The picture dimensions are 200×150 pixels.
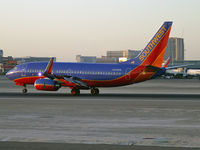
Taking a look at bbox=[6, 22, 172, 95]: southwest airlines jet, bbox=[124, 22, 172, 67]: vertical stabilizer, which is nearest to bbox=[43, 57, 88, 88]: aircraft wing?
bbox=[6, 22, 172, 95]: southwest airlines jet

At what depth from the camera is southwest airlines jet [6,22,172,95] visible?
1471 inches

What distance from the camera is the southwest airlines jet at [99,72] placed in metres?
37.4

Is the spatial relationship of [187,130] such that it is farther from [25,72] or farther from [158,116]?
[25,72]

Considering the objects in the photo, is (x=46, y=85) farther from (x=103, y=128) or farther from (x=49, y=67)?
(x=103, y=128)

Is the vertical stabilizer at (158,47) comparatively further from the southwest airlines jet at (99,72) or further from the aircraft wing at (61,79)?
the aircraft wing at (61,79)

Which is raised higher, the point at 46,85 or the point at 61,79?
the point at 61,79

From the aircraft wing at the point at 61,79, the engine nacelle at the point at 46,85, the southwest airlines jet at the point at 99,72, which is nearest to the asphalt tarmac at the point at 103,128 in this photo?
the engine nacelle at the point at 46,85

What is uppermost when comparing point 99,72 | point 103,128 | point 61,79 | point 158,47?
point 158,47

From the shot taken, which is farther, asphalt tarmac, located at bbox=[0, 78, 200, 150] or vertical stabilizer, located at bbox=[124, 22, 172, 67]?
vertical stabilizer, located at bbox=[124, 22, 172, 67]

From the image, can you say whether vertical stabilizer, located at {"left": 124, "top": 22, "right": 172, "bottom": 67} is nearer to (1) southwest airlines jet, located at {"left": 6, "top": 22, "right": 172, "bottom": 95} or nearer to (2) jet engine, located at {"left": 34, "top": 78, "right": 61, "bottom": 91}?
(1) southwest airlines jet, located at {"left": 6, "top": 22, "right": 172, "bottom": 95}

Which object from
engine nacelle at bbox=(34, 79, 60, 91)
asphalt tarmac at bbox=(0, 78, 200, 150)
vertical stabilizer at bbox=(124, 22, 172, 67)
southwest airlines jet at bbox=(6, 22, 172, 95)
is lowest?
asphalt tarmac at bbox=(0, 78, 200, 150)

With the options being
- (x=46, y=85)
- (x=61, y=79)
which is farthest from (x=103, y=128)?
(x=61, y=79)

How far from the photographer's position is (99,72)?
39125mm

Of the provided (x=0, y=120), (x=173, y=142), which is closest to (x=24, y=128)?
(x=0, y=120)
